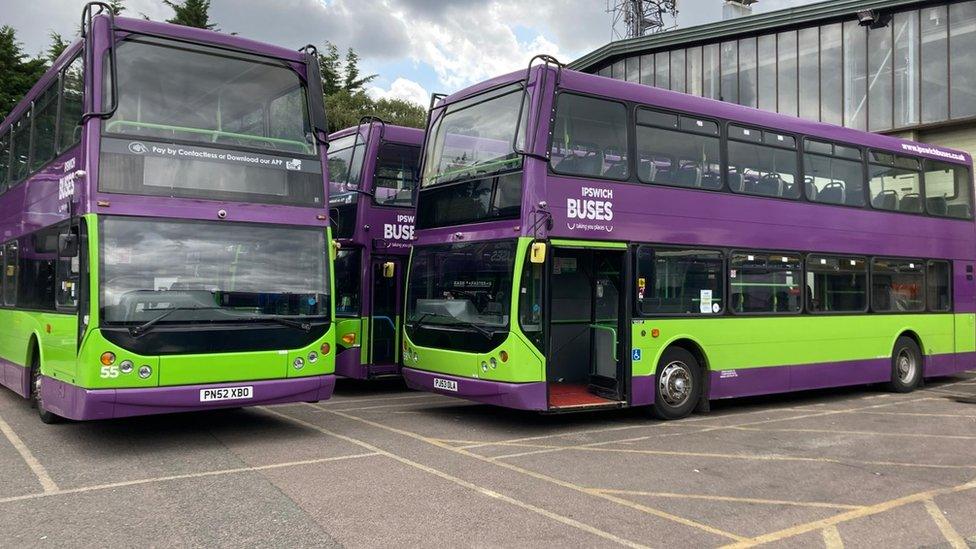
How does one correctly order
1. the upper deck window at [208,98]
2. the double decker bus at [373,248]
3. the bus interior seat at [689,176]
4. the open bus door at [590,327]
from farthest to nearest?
the double decker bus at [373,248]
the bus interior seat at [689,176]
the open bus door at [590,327]
the upper deck window at [208,98]

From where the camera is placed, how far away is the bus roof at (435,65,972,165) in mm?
9594

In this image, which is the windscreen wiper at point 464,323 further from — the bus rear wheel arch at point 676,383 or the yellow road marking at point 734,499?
the yellow road marking at point 734,499

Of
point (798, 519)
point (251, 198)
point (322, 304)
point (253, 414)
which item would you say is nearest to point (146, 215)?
point (251, 198)

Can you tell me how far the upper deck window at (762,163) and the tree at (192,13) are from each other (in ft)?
106

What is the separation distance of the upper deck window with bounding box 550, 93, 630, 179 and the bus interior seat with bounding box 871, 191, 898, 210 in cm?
590

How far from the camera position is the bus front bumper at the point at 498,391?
345 inches

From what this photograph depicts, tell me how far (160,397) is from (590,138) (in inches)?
228

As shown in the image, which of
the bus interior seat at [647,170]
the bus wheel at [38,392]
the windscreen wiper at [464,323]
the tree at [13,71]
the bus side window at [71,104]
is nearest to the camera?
the bus side window at [71,104]

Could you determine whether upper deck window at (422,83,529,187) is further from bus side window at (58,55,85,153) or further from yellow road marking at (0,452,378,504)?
bus side window at (58,55,85,153)

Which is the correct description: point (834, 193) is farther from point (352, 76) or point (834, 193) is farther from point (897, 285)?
point (352, 76)

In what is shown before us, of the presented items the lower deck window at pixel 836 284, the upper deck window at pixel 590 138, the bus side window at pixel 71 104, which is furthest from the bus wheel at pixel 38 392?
the lower deck window at pixel 836 284

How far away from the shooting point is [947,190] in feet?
48.0

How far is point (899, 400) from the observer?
12930mm

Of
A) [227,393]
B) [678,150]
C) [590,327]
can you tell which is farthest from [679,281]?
[227,393]
